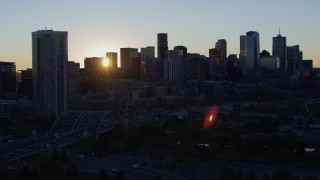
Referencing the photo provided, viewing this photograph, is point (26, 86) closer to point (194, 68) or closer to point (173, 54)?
point (194, 68)

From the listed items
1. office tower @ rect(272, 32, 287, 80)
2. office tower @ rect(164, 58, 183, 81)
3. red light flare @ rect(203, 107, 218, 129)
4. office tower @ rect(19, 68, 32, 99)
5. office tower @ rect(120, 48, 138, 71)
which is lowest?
red light flare @ rect(203, 107, 218, 129)

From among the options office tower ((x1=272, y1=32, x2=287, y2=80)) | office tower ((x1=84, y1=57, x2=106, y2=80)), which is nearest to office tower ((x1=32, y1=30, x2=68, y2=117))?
office tower ((x1=84, y1=57, x2=106, y2=80))

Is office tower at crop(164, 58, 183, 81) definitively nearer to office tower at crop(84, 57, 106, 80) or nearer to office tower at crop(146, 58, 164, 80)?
office tower at crop(146, 58, 164, 80)

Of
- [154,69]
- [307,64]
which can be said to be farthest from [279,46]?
[154,69]

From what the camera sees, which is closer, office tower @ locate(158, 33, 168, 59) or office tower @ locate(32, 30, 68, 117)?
office tower @ locate(32, 30, 68, 117)

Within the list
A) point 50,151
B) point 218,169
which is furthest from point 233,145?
point 50,151

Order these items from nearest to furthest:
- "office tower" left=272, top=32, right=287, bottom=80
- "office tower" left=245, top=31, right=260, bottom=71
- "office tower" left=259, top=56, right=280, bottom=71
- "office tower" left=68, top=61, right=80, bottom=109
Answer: "office tower" left=68, top=61, right=80, bottom=109
"office tower" left=259, top=56, right=280, bottom=71
"office tower" left=272, top=32, right=287, bottom=80
"office tower" left=245, top=31, right=260, bottom=71

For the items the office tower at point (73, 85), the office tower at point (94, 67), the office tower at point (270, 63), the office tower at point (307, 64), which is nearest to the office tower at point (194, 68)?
the office tower at point (270, 63)
